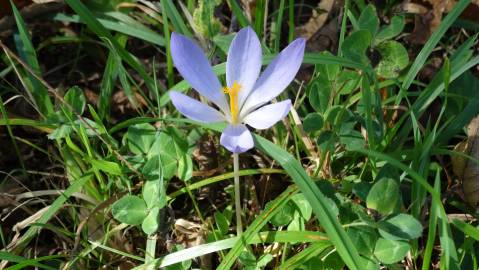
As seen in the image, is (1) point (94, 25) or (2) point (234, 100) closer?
(2) point (234, 100)

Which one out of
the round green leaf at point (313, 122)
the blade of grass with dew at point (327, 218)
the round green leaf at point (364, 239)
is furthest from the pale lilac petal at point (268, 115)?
the round green leaf at point (364, 239)

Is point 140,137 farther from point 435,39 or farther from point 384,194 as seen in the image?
point 435,39

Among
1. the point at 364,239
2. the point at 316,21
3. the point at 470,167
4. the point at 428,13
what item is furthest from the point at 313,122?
the point at 428,13

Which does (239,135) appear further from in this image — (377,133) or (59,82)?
(59,82)

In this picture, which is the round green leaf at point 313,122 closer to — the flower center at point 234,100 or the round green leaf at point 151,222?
the flower center at point 234,100

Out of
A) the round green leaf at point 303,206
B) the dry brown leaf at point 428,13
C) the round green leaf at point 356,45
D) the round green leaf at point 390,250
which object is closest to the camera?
the round green leaf at point 390,250
